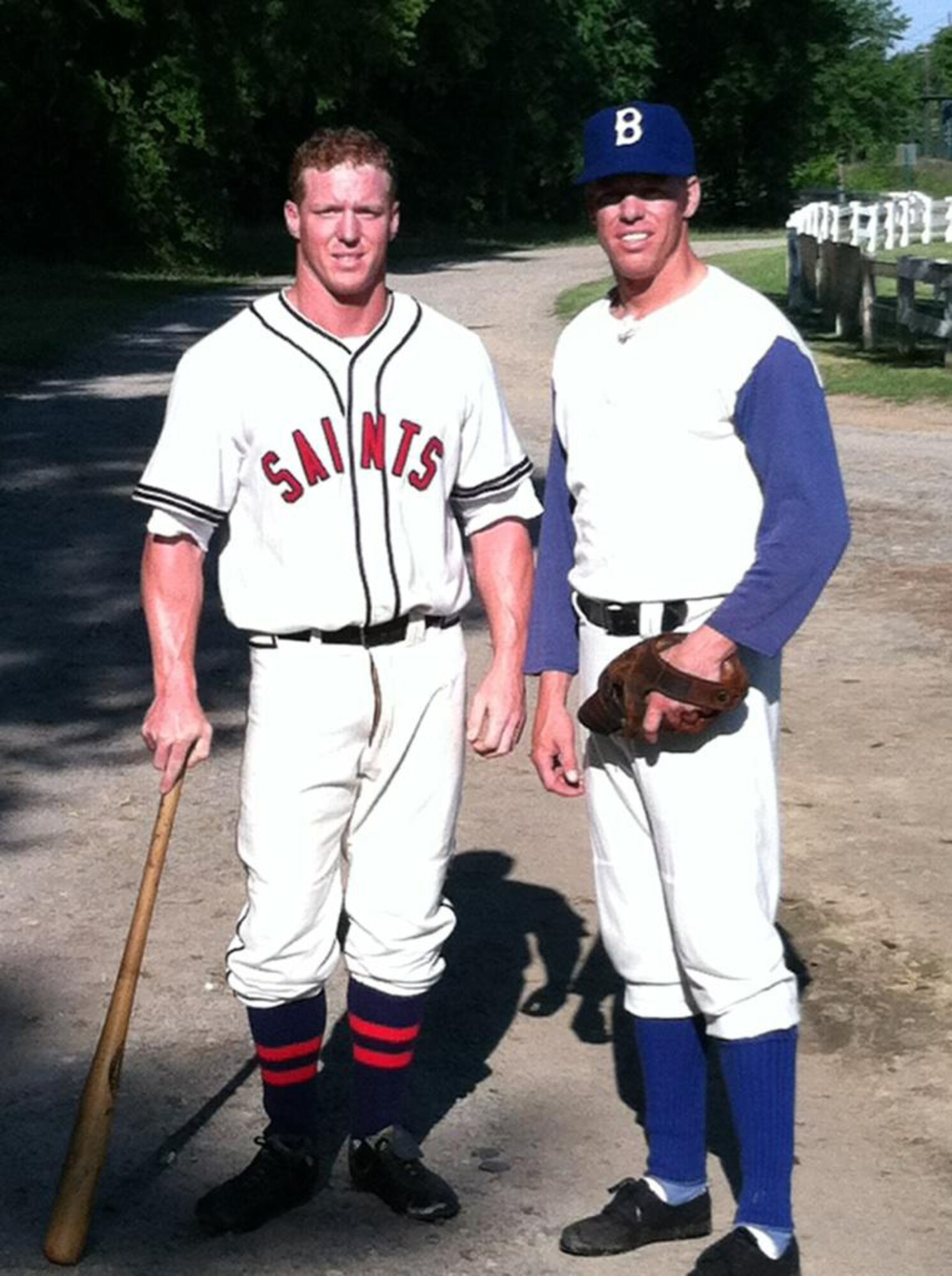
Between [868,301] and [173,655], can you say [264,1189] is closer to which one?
[173,655]

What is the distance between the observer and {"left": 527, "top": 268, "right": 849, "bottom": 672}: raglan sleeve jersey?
3.93 meters

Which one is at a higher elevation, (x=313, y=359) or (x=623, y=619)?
(x=313, y=359)

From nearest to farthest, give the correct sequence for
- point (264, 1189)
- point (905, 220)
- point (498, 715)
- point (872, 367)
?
point (264, 1189) < point (498, 715) < point (872, 367) < point (905, 220)

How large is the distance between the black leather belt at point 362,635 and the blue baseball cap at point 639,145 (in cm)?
90

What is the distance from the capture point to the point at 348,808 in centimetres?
441

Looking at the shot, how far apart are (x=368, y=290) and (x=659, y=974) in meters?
1.38

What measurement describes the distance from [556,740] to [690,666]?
53cm

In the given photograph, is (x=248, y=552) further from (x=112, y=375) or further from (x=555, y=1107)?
(x=112, y=375)

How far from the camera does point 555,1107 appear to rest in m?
5.01

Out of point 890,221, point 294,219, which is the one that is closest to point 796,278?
point 890,221

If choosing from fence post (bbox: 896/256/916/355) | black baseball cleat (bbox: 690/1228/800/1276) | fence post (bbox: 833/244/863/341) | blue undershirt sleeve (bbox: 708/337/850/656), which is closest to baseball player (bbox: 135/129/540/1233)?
black baseball cleat (bbox: 690/1228/800/1276)

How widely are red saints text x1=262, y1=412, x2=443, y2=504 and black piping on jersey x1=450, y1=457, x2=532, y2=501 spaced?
23cm

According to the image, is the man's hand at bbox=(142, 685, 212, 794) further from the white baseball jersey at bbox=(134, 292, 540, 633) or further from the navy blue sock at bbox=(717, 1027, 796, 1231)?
the navy blue sock at bbox=(717, 1027, 796, 1231)

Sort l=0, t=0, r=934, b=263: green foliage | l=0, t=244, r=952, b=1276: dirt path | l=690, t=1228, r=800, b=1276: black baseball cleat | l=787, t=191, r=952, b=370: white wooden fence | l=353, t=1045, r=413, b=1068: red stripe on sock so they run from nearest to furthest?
l=690, t=1228, r=800, b=1276: black baseball cleat
l=0, t=244, r=952, b=1276: dirt path
l=353, t=1045, r=413, b=1068: red stripe on sock
l=787, t=191, r=952, b=370: white wooden fence
l=0, t=0, r=934, b=263: green foliage
